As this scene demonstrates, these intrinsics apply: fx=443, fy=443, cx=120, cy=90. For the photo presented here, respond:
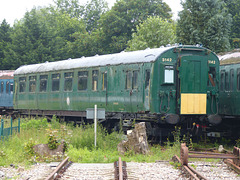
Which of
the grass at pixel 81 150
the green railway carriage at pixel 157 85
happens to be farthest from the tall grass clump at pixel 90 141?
the green railway carriage at pixel 157 85

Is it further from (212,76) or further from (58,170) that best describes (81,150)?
(212,76)

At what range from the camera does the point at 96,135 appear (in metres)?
14.9

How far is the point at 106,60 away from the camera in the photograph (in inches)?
722

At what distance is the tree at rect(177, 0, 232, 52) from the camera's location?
3056cm

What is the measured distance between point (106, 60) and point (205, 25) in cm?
1463

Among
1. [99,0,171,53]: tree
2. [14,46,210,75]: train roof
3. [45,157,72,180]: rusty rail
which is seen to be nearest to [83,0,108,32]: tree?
[99,0,171,53]: tree

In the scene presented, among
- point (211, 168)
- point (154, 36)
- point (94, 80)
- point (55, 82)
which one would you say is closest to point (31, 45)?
point (154, 36)

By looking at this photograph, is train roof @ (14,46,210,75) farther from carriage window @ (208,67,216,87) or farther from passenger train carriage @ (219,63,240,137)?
passenger train carriage @ (219,63,240,137)

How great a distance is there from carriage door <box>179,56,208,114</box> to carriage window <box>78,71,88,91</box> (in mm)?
5469

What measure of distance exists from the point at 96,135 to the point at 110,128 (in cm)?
372

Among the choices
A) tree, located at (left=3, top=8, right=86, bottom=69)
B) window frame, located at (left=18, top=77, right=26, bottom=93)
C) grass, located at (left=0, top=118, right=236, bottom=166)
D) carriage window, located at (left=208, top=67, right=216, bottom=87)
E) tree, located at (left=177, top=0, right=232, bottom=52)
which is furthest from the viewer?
tree, located at (left=3, top=8, right=86, bottom=69)

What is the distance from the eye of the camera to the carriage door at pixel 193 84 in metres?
15.5

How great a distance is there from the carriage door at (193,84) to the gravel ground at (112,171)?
419 cm

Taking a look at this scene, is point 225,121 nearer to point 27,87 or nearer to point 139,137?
point 139,137
